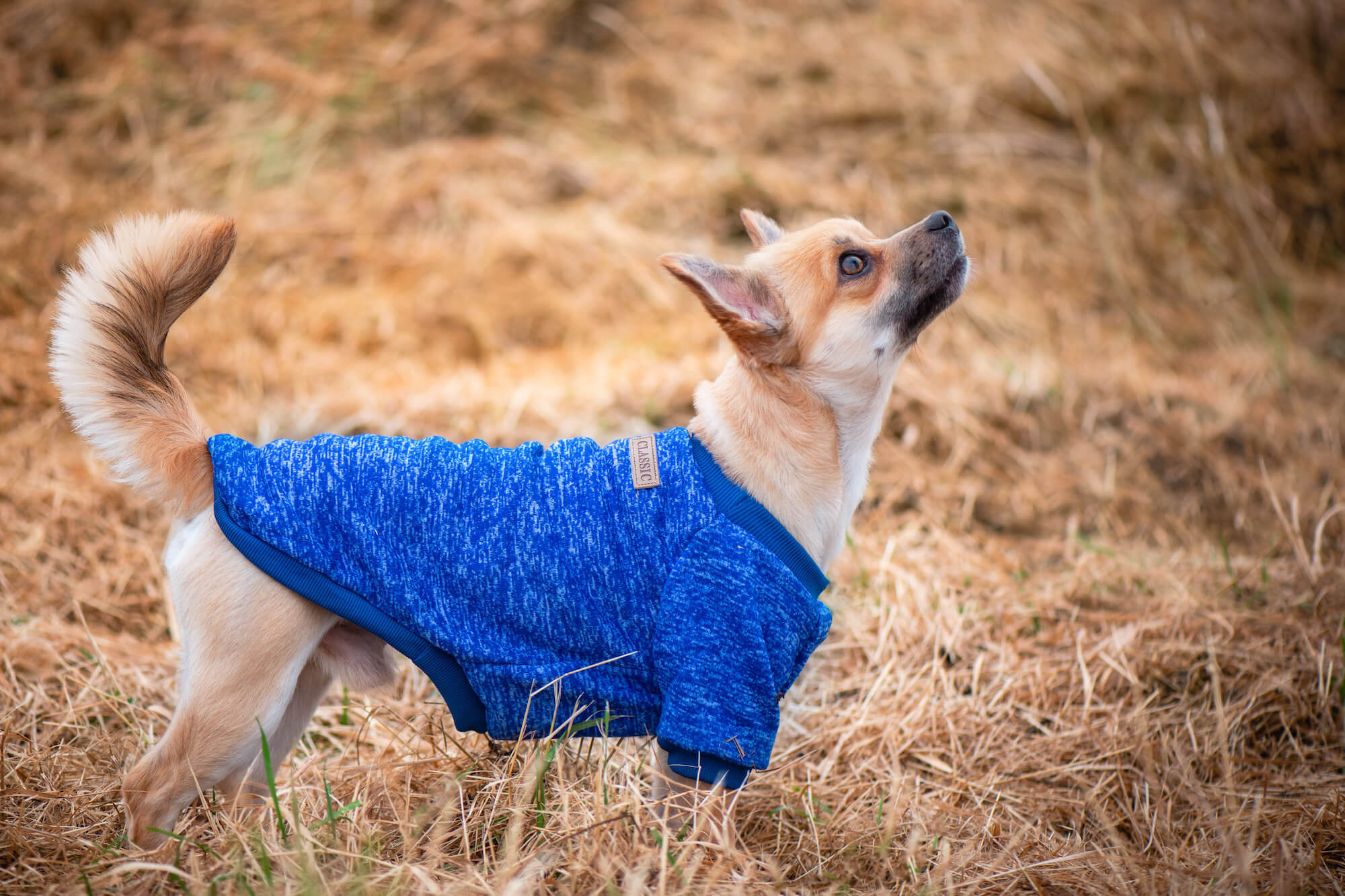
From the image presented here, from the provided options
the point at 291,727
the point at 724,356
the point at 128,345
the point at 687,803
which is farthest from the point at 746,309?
the point at 724,356

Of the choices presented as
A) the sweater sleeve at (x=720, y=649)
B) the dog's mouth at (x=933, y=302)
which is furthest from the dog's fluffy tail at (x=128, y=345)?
the dog's mouth at (x=933, y=302)

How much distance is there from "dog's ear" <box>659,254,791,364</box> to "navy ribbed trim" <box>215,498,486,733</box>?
1202mm

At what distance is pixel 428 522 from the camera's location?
7.58ft

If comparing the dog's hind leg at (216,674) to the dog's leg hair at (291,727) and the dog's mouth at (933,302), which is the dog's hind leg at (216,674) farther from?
the dog's mouth at (933,302)

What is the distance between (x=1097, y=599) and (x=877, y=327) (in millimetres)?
1877

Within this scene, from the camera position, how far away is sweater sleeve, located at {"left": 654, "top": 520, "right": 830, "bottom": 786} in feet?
7.41

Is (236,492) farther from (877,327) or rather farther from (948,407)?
(948,407)

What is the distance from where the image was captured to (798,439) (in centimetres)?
255

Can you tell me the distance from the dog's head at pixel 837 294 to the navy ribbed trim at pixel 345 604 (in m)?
1.22

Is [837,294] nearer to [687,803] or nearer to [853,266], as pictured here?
[853,266]

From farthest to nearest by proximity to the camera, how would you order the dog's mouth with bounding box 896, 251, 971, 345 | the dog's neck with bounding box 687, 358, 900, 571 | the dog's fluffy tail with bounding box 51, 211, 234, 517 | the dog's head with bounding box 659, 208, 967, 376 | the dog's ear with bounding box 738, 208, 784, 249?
the dog's ear with bounding box 738, 208, 784, 249, the dog's mouth with bounding box 896, 251, 971, 345, the dog's head with bounding box 659, 208, 967, 376, the dog's neck with bounding box 687, 358, 900, 571, the dog's fluffy tail with bounding box 51, 211, 234, 517

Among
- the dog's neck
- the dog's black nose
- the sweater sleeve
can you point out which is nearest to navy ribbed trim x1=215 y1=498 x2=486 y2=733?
the sweater sleeve

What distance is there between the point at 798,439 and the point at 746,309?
1.38ft

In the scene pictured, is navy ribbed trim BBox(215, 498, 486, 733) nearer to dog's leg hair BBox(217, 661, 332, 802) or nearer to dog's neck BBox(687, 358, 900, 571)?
dog's leg hair BBox(217, 661, 332, 802)
